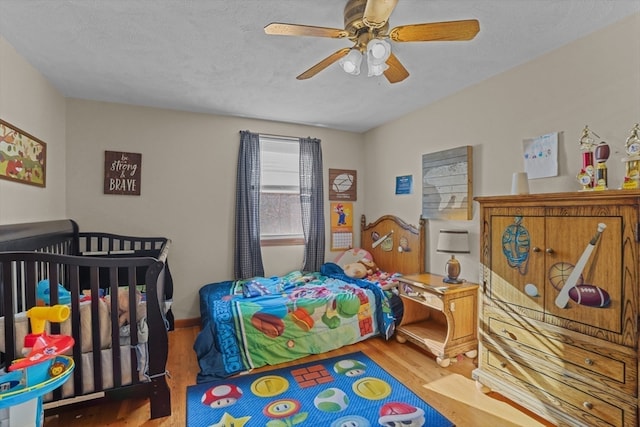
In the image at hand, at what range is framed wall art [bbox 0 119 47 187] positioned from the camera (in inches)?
74.5

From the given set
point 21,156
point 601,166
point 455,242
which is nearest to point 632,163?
point 601,166

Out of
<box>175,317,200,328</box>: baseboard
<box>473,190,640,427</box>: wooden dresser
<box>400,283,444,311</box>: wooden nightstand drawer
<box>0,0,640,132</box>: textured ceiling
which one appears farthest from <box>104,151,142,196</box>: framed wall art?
<box>473,190,640,427</box>: wooden dresser

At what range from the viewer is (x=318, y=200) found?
382 cm

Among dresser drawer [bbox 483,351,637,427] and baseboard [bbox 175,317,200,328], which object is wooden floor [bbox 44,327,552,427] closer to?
dresser drawer [bbox 483,351,637,427]

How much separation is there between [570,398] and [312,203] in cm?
284

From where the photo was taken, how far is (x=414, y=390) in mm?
2076

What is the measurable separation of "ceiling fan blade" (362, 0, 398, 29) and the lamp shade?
179cm

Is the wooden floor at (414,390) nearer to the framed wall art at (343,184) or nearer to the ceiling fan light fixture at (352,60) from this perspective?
the framed wall art at (343,184)

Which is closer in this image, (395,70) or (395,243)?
(395,70)

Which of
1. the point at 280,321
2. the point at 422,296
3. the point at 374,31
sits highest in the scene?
the point at 374,31

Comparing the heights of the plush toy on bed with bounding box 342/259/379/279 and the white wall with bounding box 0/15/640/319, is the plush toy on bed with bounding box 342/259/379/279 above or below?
below

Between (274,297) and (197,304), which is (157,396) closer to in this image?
(274,297)

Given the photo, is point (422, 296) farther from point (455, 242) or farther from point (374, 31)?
point (374, 31)

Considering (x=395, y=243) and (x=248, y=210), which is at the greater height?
(x=248, y=210)
